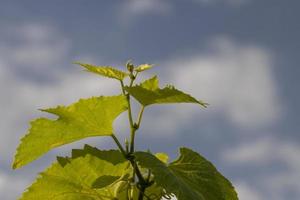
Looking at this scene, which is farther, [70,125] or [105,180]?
[70,125]

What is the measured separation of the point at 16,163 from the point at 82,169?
0.38 meters

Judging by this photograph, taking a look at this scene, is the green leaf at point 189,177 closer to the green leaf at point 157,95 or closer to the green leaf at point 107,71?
the green leaf at point 157,95

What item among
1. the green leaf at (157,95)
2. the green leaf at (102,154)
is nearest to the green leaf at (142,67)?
the green leaf at (157,95)

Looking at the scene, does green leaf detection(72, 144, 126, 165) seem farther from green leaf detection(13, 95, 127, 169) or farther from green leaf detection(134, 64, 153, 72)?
green leaf detection(134, 64, 153, 72)

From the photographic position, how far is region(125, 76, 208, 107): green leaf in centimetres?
353

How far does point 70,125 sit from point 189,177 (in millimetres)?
761

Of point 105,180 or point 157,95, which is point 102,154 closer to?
point 105,180

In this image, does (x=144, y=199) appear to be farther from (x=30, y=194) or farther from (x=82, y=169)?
(x=30, y=194)

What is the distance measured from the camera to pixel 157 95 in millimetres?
3594

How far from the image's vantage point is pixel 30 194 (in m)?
3.69

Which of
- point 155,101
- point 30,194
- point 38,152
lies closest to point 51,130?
point 38,152

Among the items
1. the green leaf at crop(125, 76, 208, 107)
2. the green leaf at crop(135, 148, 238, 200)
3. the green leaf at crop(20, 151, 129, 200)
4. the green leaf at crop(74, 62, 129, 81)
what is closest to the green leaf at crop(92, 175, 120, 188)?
the green leaf at crop(20, 151, 129, 200)

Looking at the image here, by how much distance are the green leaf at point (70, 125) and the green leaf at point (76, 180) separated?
0.44 feet

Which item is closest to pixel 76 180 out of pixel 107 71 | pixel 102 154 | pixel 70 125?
pixel 102 154
